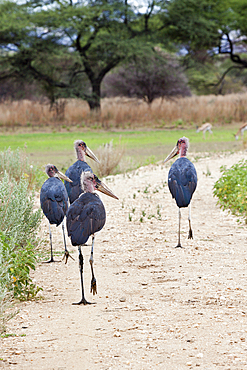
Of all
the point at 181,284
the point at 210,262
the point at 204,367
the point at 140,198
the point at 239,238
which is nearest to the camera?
the point at 204,367

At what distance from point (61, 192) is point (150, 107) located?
26033 mm

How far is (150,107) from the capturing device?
31.3m

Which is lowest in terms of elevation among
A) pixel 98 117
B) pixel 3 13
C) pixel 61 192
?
pixel 61 192

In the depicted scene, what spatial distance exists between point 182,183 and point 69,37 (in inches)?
1010

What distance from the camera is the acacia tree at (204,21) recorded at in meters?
30.8

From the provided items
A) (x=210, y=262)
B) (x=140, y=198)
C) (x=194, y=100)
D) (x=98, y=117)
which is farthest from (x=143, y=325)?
(x=194, y=100)

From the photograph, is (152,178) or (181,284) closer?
(181,284)

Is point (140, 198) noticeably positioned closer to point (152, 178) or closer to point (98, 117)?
point (152, 178)

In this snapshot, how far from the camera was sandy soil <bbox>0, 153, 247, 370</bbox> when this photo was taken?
11.7 feet

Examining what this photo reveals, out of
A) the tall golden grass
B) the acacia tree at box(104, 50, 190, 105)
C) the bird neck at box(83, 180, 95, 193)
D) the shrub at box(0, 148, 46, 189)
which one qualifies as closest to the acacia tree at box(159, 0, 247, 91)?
the tall golden grass

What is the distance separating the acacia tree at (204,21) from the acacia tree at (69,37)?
4.40 ft

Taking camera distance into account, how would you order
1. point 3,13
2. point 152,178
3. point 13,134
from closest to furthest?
point 152,178
point 13,134
point 3,13

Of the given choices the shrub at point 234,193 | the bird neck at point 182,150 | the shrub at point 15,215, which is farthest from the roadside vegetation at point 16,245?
the shrub at point 234,193

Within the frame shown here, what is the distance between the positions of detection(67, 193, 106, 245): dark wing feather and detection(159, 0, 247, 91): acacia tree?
27.2 m
